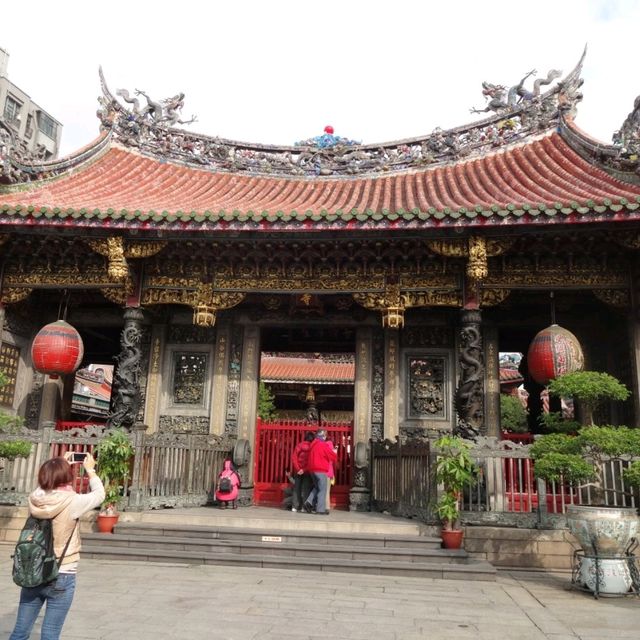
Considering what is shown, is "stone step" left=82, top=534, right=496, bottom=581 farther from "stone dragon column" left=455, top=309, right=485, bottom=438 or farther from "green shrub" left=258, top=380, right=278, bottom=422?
"green shrub" left=258, top=380, right=278, bottom=422

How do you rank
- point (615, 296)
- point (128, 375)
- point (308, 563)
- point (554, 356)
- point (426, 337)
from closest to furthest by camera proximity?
point (308, 563) < point (554, 356) < point (615, 296) < point (128, 375) < point (426, 337)

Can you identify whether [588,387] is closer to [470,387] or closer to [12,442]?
[470,387]

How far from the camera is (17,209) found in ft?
27.3

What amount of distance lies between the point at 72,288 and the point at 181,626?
658cm

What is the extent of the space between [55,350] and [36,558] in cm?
619

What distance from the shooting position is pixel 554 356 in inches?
311

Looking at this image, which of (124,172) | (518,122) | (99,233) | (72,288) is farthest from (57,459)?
(518,122)

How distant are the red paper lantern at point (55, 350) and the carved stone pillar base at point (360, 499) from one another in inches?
188

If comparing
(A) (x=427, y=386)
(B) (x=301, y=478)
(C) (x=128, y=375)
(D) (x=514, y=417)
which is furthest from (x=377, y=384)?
(D) (x=514, y=417)

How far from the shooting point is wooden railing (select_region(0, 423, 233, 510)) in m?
7.91

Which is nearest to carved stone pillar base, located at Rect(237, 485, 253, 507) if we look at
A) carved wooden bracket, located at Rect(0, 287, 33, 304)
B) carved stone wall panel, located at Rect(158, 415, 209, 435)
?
carved stone wall panel, located at Rect(158, 415, 209, 435)

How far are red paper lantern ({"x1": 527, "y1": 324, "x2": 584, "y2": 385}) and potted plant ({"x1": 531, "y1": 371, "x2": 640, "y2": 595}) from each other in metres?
1.40

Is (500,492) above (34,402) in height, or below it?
below

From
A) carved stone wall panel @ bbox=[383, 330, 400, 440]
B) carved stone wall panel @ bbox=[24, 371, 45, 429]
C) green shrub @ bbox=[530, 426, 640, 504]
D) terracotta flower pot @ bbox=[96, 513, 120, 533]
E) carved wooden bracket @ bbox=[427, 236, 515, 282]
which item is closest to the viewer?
green shrub @ bbox=[530, 426, 640, 504]
